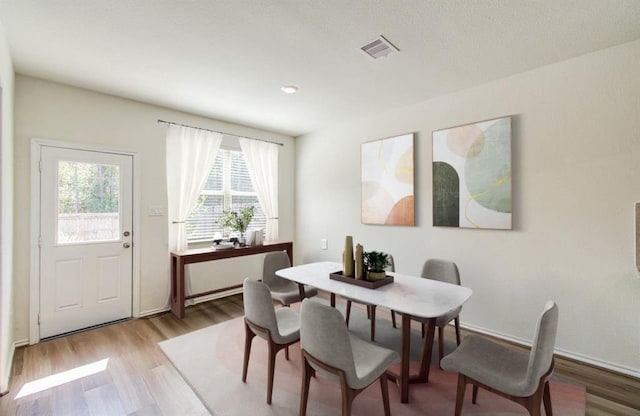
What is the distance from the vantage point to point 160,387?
2.17 metres

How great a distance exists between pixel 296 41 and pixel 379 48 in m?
0.67

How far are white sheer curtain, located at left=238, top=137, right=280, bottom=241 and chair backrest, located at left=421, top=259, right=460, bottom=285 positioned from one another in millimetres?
2747

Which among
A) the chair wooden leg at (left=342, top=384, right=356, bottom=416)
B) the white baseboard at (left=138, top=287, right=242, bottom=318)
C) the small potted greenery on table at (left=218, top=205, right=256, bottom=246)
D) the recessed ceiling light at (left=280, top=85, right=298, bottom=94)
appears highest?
the recessed ceiling light at (left=280, top=85, right=298, bottom=94)

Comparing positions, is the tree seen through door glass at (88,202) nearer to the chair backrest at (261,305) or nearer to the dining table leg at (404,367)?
the chair backrest at (261,305)

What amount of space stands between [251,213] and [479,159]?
10.1 feet

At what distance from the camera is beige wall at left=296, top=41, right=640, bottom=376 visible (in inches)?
90.8

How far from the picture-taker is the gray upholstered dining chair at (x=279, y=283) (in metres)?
2.86

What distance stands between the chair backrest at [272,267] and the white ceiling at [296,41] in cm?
187

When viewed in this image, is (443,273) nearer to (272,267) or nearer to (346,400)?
(346,400)

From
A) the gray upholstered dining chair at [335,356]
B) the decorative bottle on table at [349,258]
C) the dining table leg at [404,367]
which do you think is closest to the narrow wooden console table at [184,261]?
the decorative bottle on table at [349,258]

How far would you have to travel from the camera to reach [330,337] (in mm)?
1514

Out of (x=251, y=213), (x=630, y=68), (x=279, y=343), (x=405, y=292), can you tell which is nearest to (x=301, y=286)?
(x=279, y=343)

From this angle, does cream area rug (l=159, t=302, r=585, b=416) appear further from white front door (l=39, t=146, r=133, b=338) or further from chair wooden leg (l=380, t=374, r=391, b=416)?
white front door (l=39, t=146, r=133, b=338)

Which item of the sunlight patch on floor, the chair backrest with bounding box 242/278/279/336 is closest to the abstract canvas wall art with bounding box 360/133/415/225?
the chair backrest with bounding box 242/278/279/336
